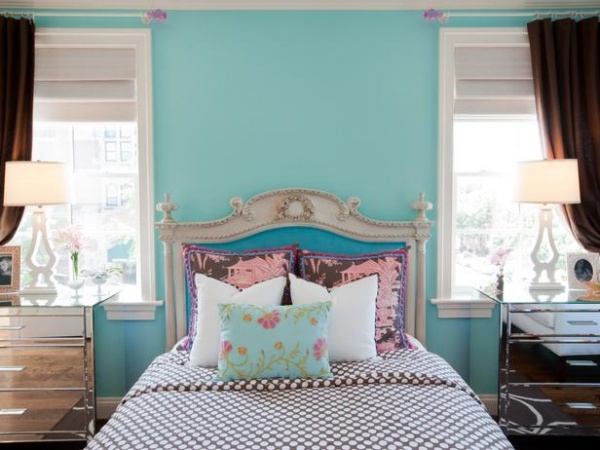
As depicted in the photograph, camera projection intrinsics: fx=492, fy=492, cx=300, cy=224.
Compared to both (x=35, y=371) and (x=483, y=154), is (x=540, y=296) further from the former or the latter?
(x=35, y=371)

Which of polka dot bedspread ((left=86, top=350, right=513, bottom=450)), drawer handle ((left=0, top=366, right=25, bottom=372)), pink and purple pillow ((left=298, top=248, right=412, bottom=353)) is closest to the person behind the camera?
polka dot bedspread ((left=86, top=350, right=513, bottom=450))

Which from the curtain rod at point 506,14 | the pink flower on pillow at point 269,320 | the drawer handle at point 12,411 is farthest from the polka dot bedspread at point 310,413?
the curtain rod at point 506,14

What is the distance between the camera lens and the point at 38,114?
2994 mm

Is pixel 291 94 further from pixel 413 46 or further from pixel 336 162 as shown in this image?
pixel 413 46

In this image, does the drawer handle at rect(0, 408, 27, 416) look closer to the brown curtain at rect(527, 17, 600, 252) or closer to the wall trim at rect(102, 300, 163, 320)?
the wall trim at rect(102, 300, 163, 320)

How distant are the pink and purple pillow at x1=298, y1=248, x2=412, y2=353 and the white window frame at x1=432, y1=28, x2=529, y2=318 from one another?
50cm

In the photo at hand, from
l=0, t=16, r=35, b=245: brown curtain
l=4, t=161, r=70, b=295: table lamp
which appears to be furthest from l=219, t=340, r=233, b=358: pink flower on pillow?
l=0, t=16, r=35, b=245: brown curtain

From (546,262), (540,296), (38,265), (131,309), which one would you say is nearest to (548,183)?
(546,262)

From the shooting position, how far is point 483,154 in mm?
3195

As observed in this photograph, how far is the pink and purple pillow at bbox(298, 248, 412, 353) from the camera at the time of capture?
8.16 feet

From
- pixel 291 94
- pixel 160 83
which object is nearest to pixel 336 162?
pixel 291 94

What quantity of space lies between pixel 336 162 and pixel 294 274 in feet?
2.53

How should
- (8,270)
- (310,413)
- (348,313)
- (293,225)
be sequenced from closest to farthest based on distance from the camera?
(310,413) < (348,313) < (8,270) < (293,225)

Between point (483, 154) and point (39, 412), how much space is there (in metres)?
3.05
